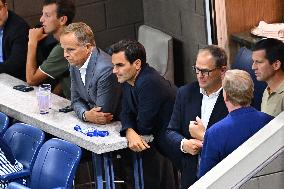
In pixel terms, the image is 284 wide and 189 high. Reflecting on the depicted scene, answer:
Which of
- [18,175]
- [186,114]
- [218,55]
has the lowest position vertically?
[18,175]

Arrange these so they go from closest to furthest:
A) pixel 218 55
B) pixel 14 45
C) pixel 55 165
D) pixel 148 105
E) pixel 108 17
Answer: pixel 218 55, pixel 55 165, pixel 148 105, pixel 14 45, pixel 108 17

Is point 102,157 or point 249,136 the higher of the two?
point 249,136

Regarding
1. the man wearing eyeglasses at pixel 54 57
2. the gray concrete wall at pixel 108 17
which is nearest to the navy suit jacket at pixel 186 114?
the man wearing eyeglasses at pixel 54 57

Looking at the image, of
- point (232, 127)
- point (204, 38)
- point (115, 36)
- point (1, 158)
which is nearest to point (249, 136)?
point (232, 127)

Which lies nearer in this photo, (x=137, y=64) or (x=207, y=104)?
(x=207, y=104)

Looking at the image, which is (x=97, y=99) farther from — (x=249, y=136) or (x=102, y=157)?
(x=249, y=136)

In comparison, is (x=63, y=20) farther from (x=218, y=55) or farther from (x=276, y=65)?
(x=276, y=65)

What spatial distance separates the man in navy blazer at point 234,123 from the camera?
17.5 ft

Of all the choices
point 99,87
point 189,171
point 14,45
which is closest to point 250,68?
point 189,171

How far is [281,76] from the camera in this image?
5.89m

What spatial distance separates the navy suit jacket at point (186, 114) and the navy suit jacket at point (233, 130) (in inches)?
17.9

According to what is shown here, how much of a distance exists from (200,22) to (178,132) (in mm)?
1771

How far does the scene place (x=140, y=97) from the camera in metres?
6.34

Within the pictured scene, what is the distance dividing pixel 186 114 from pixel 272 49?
68cm
